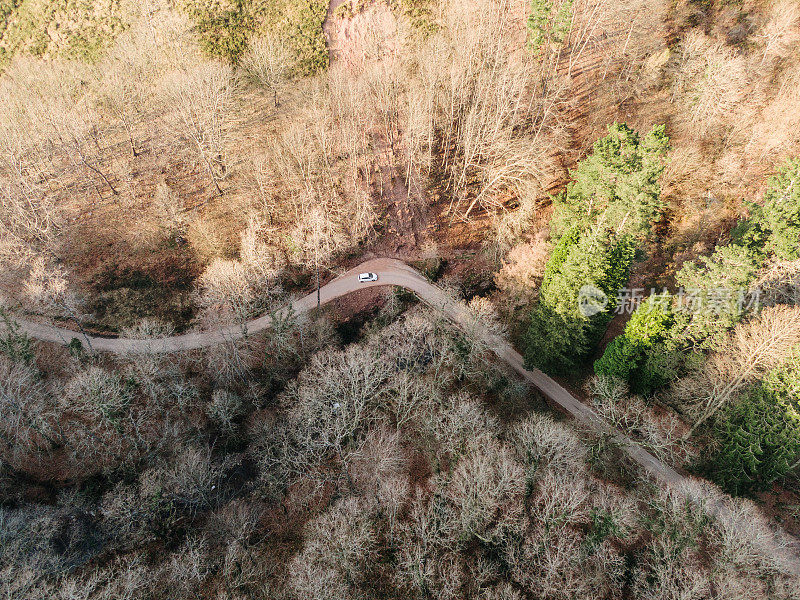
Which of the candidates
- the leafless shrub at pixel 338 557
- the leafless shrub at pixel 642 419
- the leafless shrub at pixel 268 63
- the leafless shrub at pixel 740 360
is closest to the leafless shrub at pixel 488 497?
the leafless shrub at pixel 338 557

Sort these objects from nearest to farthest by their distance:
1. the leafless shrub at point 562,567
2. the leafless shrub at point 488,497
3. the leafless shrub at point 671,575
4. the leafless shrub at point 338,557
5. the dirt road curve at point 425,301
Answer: the leafless shrub at point 671,575
the leafless shrub at point 562,567
the leafless shrub at point 338,557
the leafless shrub at point 488,497
the dirt road curve at point 425,301

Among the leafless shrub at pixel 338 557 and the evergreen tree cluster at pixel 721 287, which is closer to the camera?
the leafless shrub at pixel 338 557

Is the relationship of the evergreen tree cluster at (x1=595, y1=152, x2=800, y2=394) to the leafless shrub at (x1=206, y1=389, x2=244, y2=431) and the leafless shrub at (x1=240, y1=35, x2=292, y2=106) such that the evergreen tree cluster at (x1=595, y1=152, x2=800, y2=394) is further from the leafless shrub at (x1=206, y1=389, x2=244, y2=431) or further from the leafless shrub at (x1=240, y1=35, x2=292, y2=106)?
the leafless shrub at (x1=240, y1=35, x2=292, y2=106)

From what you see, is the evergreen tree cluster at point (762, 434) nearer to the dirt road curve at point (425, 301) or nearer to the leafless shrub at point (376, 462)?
the dirt road curve at point (425, 301)

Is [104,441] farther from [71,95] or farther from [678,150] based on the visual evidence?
[678,150]

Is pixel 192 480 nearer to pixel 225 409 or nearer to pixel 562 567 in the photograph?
pixel 225 409

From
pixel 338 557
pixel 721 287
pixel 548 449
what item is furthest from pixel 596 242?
pixel 338 557

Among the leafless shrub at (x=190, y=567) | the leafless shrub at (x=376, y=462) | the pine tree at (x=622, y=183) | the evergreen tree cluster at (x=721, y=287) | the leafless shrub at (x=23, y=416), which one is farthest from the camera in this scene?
the leafless shrub at (x=23, y=416)

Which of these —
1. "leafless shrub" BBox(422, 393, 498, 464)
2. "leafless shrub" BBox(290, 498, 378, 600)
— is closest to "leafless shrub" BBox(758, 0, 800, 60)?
"leafless shrub" BBox(422, 393, 498, 464)

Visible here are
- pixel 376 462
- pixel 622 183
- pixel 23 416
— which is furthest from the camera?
pixel 23 416
